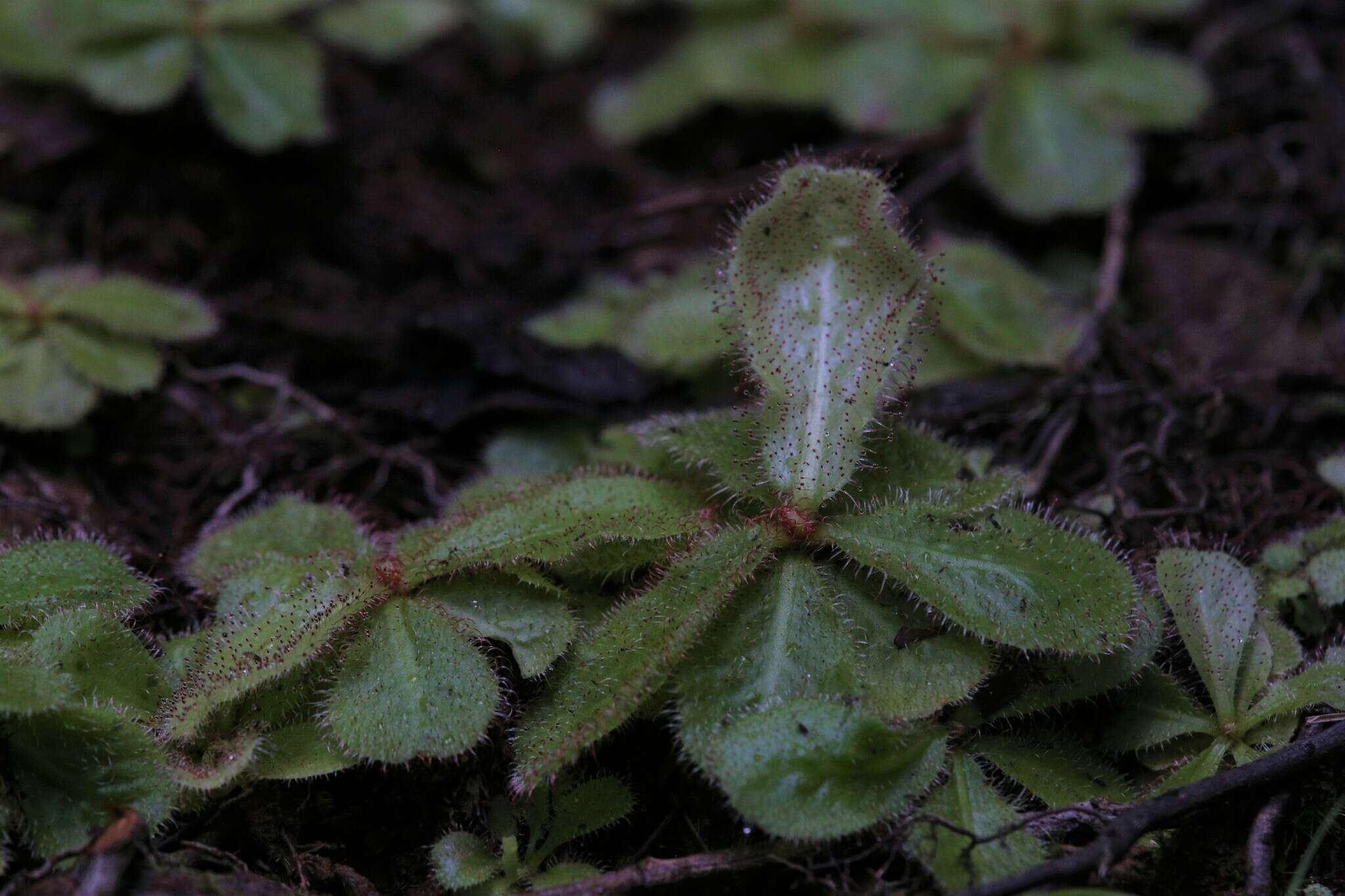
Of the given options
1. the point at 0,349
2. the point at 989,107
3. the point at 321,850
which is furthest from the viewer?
the point at 989,107

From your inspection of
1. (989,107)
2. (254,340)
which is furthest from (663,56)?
(254,340)

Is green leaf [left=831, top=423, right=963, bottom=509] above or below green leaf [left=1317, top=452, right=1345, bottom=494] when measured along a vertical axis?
above

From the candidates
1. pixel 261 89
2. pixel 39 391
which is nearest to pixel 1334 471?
pixel 39 391

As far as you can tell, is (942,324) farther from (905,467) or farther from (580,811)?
(580,811)

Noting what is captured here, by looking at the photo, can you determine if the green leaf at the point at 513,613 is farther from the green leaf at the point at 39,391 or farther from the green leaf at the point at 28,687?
the green leaf at the point at 39,391

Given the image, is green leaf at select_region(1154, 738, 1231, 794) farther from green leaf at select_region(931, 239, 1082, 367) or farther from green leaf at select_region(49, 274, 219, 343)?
green leaf at select_region(49, 274, 219, 343)

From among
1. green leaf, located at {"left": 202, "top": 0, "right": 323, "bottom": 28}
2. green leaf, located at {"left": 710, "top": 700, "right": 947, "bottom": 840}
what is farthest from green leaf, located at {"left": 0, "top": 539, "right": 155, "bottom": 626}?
green leaf, located at {"left": 202, "top": 0, "right": 323, "bottom": 28}

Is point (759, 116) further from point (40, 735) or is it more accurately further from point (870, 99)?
point (40, 735)
